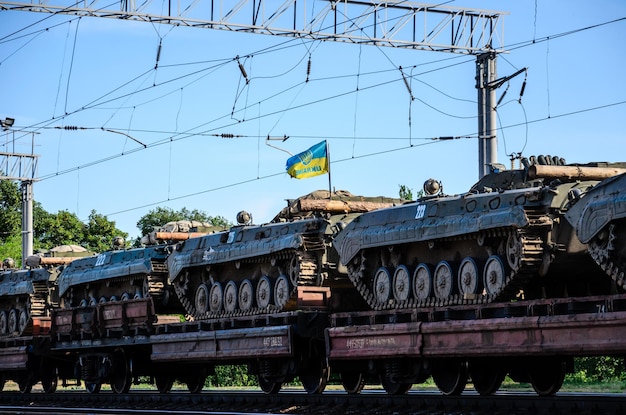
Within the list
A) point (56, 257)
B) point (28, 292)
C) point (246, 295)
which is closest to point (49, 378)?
point (28, 292)

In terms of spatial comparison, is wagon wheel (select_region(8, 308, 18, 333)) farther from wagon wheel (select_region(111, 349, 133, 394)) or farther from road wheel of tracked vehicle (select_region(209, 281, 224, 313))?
road wheel of tracked vehicle (select_region(209, 281, 224, 313))

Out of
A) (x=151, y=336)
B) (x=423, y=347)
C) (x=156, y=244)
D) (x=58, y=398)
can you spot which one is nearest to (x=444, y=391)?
(x=423, y=347)

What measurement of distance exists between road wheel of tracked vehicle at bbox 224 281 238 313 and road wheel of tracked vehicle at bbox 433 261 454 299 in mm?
8219

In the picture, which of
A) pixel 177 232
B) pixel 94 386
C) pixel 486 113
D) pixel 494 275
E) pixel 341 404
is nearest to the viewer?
pixel 494 275

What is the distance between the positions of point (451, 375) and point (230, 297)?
369 inches

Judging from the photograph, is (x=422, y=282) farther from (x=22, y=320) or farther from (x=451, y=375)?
(x=22, y=320)

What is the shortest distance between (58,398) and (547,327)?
57.2 feet

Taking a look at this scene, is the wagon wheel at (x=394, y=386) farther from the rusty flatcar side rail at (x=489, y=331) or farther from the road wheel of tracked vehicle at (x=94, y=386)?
the road wheel of tracked vehicle at (x=94, y=386)

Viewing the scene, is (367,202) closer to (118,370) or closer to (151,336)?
(151,336)

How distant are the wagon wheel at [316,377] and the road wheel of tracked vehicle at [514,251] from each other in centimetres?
630

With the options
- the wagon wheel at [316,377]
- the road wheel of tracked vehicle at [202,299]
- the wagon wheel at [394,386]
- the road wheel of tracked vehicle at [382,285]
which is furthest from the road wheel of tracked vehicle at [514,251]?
the road wheel of tracked vehicle at [202,299]

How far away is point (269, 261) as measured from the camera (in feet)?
104

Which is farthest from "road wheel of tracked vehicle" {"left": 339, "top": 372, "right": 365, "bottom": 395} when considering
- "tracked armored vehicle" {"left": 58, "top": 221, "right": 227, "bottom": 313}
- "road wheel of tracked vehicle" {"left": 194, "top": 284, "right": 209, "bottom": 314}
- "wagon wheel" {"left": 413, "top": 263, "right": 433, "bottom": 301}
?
"tracked armored vehicle" {"left": 58, "top": 221, "right": 227, "bottom": 313}

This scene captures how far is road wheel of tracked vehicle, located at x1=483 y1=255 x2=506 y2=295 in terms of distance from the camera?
78.7ft
